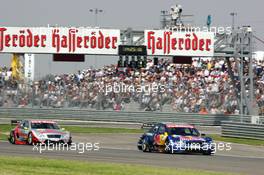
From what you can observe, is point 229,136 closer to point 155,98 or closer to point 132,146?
point 132,146

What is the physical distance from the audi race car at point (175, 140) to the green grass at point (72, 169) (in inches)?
285

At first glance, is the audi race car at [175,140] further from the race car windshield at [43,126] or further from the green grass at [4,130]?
the green grass at [4,130]

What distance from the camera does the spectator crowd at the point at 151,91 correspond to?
150 feet

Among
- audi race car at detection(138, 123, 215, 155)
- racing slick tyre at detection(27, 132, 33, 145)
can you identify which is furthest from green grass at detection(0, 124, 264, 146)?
audi race car at detection(138, 123, 215, 155)

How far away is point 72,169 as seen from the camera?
17.1 m

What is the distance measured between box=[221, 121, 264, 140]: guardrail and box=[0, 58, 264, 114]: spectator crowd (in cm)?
679

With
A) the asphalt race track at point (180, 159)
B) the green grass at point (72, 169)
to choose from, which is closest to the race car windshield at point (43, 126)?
the asphalt race track at point (180, 159)

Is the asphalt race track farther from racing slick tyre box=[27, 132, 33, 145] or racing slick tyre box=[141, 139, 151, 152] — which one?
racing slick tyre box=[27, 132, 33, 145]

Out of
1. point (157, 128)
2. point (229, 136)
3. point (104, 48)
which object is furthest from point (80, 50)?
point (157, 128)

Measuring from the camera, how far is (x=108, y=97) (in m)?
48.7

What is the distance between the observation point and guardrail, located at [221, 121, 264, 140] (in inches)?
1380

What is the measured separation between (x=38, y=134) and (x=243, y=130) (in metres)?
11.0

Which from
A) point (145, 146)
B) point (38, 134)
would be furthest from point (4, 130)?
point (145, 146)

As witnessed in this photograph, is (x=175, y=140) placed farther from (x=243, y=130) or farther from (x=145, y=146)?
(x=243, y=130)
